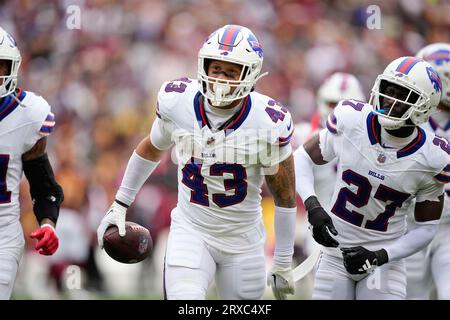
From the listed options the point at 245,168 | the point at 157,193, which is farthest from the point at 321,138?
the point at 157,193

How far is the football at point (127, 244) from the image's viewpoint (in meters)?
4.59

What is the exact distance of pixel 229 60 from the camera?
14.5 ft

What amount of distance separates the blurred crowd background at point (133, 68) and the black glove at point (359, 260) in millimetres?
3162

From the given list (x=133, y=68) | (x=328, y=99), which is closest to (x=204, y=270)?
(x=328, y=99)

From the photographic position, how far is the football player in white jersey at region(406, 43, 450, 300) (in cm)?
562

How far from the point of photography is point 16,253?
445 cm

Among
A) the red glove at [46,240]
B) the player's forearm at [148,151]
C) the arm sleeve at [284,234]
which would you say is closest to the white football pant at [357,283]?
the arm sleeve at [284,234]

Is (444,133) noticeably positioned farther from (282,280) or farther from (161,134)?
(161,134)

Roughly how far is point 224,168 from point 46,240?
853 millimetres

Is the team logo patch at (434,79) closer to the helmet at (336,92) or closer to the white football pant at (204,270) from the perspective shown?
the white football pant at (204,270)

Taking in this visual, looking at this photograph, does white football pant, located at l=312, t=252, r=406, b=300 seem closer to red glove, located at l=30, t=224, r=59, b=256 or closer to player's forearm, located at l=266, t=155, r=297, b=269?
player's forearm, located at l=266, t=155, r=297, b=269

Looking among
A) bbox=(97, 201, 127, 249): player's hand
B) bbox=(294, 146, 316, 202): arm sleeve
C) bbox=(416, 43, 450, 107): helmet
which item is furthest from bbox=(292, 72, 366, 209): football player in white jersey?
bbox=(97, 201, 127, 249): player's hand
